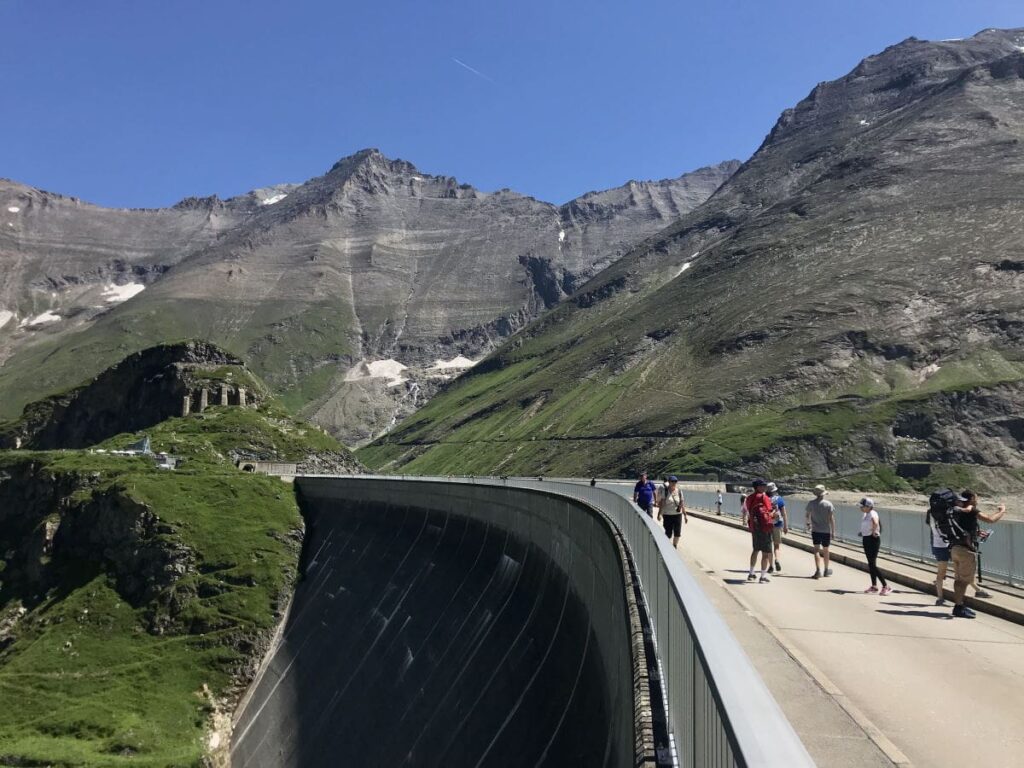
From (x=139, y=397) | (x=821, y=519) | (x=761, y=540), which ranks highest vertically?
(x=139, y=397)

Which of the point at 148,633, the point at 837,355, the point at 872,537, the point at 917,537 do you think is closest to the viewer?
the point at 872,537

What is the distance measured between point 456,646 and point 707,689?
24.5 m

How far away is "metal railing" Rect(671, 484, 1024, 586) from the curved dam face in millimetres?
9367

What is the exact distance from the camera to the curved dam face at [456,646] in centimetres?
1628

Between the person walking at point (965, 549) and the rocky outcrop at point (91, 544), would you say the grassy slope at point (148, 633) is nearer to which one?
the rocky outcrop at point (91, 544)

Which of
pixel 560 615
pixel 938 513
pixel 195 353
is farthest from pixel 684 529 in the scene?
pixel 195 353

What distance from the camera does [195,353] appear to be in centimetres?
11788

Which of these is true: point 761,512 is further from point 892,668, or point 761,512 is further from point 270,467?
point 270,467

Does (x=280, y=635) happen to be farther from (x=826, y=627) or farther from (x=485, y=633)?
(x=826, y=627)

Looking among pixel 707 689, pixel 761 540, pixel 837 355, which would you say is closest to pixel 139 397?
pixel 837 355

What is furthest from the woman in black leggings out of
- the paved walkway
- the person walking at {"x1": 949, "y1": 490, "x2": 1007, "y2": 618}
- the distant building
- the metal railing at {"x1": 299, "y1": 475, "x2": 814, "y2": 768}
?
the distant building

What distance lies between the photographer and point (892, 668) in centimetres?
1127

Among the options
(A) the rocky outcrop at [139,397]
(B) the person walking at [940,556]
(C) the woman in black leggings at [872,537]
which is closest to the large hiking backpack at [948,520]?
(B) the person walking at [940,556]

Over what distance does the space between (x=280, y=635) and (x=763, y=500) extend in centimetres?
4579
